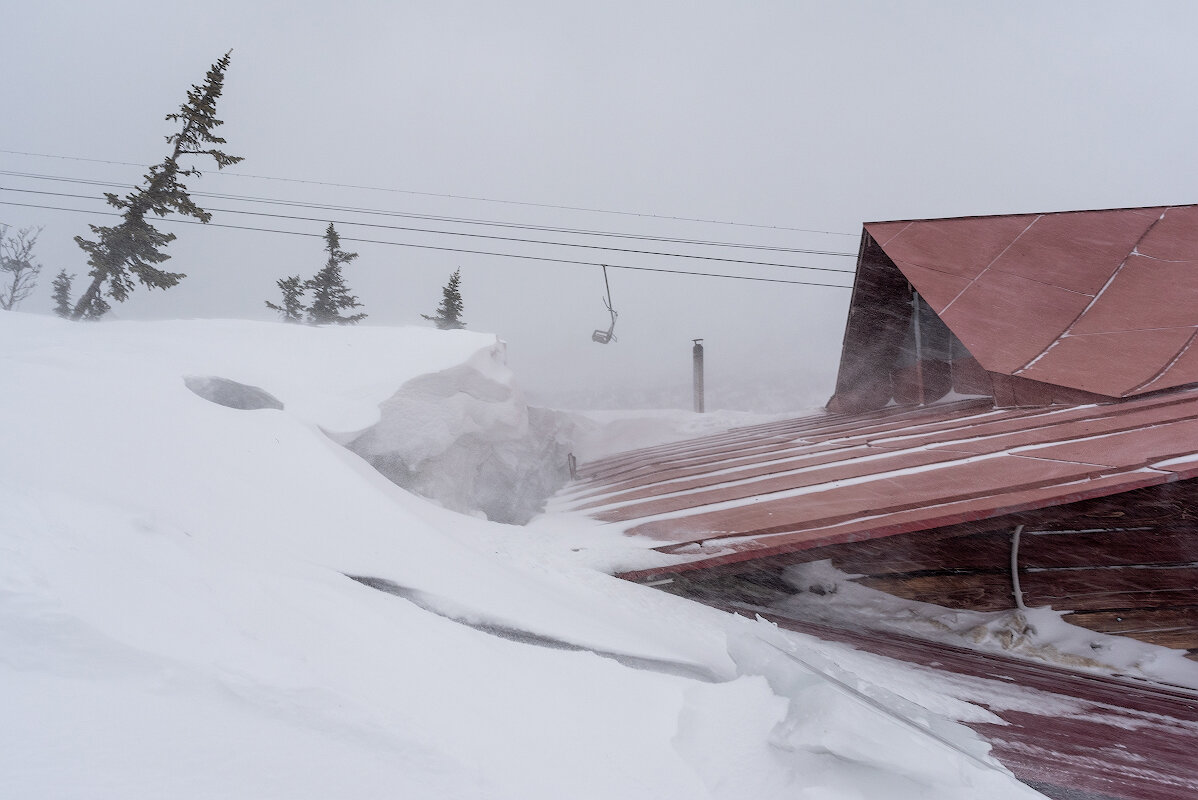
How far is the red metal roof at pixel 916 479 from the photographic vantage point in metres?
2.82

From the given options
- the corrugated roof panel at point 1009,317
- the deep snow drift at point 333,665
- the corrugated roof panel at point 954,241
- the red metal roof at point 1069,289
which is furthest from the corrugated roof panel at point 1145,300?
the deep snow drift at point 333,665

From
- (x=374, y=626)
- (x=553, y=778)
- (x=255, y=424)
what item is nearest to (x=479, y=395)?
(x=255, y=424)

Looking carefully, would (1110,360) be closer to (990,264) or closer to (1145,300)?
(1145,300)

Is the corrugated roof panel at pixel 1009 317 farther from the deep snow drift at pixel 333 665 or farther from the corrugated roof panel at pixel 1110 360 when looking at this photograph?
the deep snow drift at pixel 333 665

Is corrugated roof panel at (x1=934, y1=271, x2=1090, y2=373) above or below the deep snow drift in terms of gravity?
above

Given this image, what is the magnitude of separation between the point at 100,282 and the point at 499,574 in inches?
724

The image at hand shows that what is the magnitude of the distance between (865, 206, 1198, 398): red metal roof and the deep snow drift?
4.57 meters

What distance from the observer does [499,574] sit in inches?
106

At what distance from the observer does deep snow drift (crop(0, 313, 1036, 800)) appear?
109cm

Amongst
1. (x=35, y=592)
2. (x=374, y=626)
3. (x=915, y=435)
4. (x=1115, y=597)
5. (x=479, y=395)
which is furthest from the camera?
(x=479, y=395)

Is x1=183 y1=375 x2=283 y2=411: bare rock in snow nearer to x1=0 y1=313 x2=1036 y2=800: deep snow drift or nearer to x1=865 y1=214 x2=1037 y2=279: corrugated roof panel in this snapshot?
x1=0 y1=313 x2=1036 y2=800: deep snow drift

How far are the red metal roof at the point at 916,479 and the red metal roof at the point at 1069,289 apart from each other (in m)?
0.57

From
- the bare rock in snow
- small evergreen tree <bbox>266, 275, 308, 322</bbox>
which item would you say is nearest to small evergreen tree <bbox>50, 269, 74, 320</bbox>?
small evergreen tree <bbox>266, 275, 308, 322</bbox>

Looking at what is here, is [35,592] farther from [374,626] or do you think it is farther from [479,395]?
[479,395]
